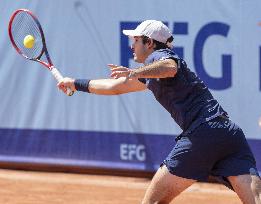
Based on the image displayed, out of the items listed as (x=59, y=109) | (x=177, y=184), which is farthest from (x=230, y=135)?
(x=59, y=109)

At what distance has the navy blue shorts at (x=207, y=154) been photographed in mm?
4184

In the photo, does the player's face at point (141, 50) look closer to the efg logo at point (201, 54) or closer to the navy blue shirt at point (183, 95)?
the navy blue shirt at point (183, 95)

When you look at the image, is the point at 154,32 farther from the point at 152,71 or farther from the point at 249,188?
the point at 249,188

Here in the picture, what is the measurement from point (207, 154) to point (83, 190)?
118 inches

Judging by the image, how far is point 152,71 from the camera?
3.93m

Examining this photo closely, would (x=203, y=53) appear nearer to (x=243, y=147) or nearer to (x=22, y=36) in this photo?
(x=22, y=36)

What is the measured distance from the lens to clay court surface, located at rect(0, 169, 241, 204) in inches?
259

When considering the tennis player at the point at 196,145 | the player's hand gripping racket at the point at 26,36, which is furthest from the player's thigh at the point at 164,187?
the player's hand gripping racket at the point at 26,36

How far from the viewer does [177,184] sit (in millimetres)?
4191

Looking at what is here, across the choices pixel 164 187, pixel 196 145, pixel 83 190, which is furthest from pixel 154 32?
pixel 83 190

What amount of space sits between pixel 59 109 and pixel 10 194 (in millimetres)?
1136

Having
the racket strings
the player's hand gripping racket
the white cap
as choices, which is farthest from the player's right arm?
the racket strings

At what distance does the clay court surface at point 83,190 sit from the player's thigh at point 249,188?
2.42 meters

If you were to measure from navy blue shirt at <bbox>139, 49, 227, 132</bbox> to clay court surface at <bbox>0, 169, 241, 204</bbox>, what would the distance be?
7.86 ft
